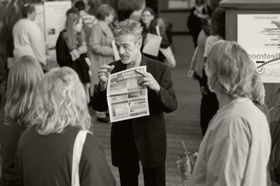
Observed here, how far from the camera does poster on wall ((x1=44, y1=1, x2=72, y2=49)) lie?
11.5m

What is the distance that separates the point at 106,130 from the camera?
32.8 feet

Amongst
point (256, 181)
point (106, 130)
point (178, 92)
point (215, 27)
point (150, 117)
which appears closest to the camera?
point (256, 181)

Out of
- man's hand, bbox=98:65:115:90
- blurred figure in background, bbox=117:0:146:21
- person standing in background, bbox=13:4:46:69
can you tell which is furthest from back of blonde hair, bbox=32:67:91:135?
person standing in background, bbox=13:4:46:69

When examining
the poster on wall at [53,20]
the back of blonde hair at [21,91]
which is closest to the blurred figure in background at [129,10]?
the poster on wall at [53,20]

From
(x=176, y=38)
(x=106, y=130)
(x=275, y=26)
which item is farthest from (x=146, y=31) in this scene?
(x=176, y=38)

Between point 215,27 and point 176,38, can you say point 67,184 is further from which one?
point 176,38

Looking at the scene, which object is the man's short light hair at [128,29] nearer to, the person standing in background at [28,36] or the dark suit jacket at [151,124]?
the dark suit jacket at [151,124]

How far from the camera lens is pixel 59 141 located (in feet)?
11.7

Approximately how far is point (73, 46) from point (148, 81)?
552 centimetres

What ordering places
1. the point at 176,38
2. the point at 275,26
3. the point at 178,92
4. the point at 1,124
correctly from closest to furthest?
1. the point at 1,124
2. the point at 275,26
3. the point at 178,92
4. the point at 176,38

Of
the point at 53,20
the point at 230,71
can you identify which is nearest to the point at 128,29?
the point at 230,71

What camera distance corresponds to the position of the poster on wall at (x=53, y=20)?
37.9 feet

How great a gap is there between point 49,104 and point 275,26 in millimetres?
2515

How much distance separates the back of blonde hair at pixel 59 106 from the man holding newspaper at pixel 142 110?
1161 mm
